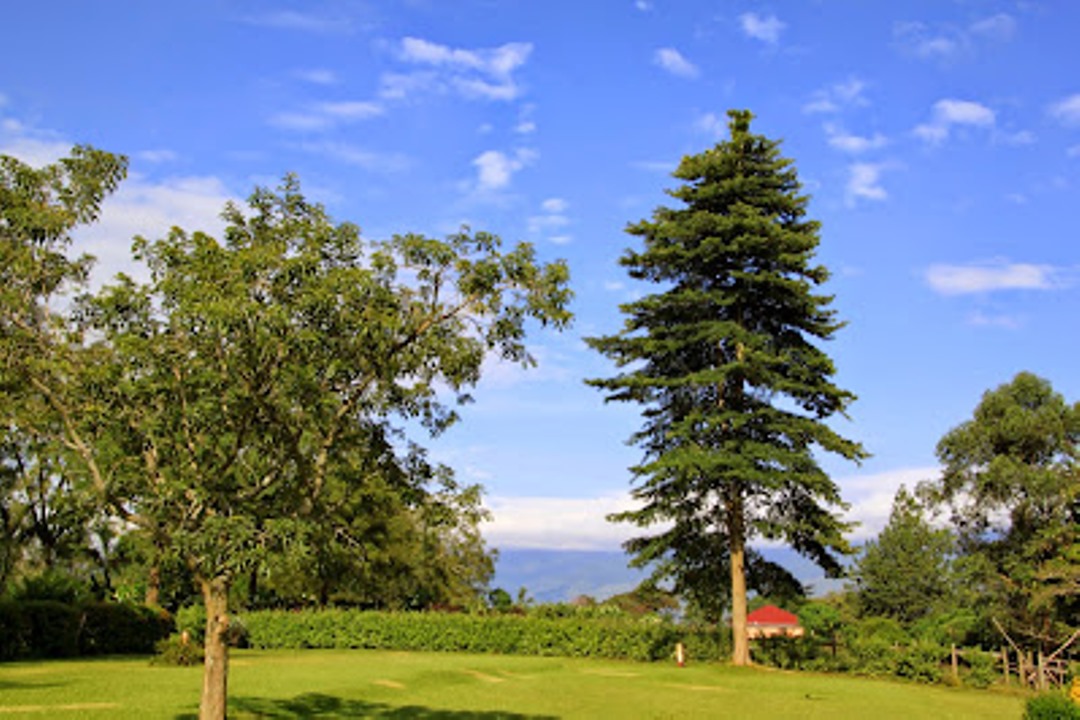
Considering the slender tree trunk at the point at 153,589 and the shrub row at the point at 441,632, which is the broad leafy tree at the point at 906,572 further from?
the slender tree trunk at the point at 153,589

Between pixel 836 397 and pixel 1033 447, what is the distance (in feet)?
27.1

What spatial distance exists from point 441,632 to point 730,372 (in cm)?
1750

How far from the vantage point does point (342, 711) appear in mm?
18938

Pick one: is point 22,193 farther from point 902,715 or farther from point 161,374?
point 902,715

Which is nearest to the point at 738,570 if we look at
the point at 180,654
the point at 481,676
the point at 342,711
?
the point at 481,676

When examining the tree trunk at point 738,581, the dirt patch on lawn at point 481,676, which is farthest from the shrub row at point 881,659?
the dirt patch on lawn at point 481,676

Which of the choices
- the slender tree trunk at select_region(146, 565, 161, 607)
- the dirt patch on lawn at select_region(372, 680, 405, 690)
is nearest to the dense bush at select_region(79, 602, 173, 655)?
the slender tree trunk at select_region(146, 565, 161, 607)

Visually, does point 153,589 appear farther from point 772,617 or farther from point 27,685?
point 772,617

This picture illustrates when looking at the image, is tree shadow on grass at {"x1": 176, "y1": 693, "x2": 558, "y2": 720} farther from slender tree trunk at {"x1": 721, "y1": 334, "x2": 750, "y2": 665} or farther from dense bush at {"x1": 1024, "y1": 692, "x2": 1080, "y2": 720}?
slender tree trunk at {"x1": 721, "y1": 334, "x2": 750, "y2": 665}

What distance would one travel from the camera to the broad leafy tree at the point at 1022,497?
32.6 m

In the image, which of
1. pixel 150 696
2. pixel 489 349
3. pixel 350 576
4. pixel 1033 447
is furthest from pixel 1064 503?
pixel 350 576

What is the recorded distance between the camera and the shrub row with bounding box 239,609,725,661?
3738 centimetres

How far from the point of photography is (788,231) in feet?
110

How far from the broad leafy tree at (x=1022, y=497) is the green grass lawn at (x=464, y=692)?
6.69m
